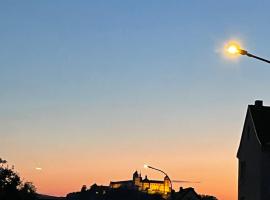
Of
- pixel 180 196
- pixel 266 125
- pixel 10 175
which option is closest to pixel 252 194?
pixel 266 125

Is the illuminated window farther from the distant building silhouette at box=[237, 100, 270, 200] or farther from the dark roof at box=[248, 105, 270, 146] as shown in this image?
the dark roof at box=[248, 105, 270, 146]

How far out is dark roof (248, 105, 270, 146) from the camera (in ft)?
171

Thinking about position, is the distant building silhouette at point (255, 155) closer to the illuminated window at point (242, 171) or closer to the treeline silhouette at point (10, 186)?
the illuminated window at point (242, 171)

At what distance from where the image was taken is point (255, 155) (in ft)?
175

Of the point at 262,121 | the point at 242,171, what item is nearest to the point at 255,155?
the point at 262,121

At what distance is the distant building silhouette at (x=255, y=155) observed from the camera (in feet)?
168

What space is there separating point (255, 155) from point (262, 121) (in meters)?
Answer: 3.16

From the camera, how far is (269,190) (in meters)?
50.8

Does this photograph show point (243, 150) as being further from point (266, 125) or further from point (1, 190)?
point (1, 190)

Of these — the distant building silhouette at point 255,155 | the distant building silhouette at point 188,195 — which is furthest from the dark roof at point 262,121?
the distant building silhouette at point 188,195

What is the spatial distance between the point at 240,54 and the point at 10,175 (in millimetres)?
64918

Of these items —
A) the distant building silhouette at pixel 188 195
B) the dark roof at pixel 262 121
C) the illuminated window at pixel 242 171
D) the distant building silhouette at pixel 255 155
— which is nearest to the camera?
the distant building silhouette at pixel 255 155

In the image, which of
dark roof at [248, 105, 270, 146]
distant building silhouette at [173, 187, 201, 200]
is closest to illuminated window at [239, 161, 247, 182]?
dark roof at [248, 105, 270, 146]

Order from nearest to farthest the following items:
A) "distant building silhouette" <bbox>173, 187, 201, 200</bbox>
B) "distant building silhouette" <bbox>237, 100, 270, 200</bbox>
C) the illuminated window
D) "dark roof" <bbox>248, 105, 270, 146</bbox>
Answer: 1. "distant building silhouette" <bbox>237, 100, 270, 200</bbox>
2. "dark roof" <bbox>248, 105, 270, 146</bbox>
3. the illuminated window
4. "distant building silhouette" <bbox>173, 187, 201, 200</bbox>
